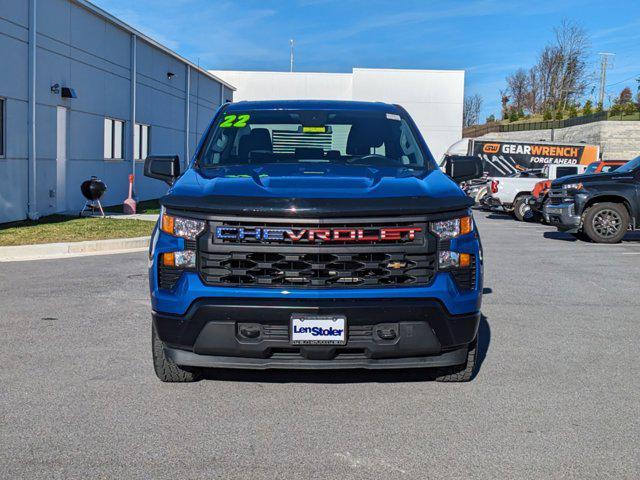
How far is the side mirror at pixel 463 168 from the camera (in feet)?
19.0

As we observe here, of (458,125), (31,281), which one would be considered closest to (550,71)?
(458,125)

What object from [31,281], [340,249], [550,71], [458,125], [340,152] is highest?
[550,71]

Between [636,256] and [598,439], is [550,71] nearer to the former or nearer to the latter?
[636,256]

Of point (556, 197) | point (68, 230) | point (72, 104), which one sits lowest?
point (68, 230)

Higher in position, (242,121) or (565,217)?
(242,121)

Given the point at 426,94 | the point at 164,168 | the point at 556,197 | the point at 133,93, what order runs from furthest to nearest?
the point at 426,94
the point at 133,93
the point at 556,197
the point at 164,168

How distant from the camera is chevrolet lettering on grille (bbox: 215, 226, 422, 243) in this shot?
4.20 metres

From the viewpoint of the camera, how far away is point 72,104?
18375 millimetres

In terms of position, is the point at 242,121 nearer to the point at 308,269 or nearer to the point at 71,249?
Answer: the point at 308,269

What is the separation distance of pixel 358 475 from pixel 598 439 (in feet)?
4.64

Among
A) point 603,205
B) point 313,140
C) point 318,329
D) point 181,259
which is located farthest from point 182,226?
point 603,205

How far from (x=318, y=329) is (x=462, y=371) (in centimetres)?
127

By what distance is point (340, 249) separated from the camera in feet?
13.8

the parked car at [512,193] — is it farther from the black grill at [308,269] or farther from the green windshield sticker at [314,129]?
the black grill at [308,269]
